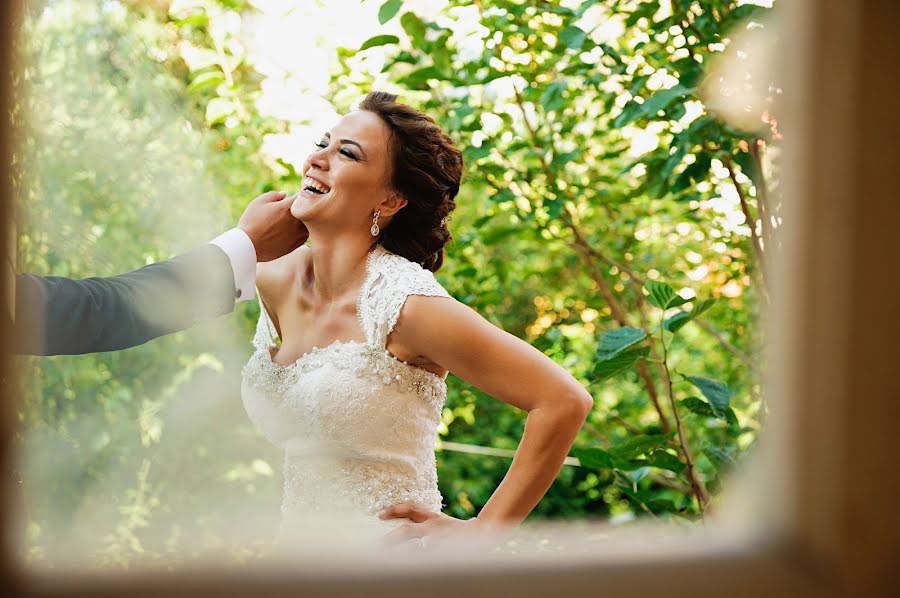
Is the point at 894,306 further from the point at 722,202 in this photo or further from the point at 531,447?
the point at 722,202

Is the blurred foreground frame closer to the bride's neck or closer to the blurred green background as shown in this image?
the bride's neck

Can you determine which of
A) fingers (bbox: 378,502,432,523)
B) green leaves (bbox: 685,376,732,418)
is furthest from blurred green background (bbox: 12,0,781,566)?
fingers (bbox: 378,502,432,523)

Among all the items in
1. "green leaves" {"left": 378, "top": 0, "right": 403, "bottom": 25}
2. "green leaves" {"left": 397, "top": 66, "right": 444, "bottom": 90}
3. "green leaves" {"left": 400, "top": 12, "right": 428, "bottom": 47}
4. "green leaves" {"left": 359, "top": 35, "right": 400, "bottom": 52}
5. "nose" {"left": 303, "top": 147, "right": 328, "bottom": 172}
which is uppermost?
"green leaves" {"left": 378, "top": 0, "right": 403, "bottom": 25}

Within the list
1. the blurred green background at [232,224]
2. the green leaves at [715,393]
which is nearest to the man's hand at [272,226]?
the blurred green background at [232,224]

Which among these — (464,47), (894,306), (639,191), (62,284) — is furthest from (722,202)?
(894,306)

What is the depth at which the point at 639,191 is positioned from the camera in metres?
1.75

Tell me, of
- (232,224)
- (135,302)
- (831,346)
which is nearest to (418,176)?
(135,302)

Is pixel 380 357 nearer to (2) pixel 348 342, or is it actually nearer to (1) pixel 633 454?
(2) pixel 348 342

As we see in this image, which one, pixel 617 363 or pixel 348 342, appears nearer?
pixel 617 363

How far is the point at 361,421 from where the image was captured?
59.2 inches

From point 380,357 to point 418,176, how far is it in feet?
1.20

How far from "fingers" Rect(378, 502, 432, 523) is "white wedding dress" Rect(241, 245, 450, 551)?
6 centimetres

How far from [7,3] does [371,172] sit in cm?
131

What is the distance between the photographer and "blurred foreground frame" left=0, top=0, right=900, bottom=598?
1.14 feet
